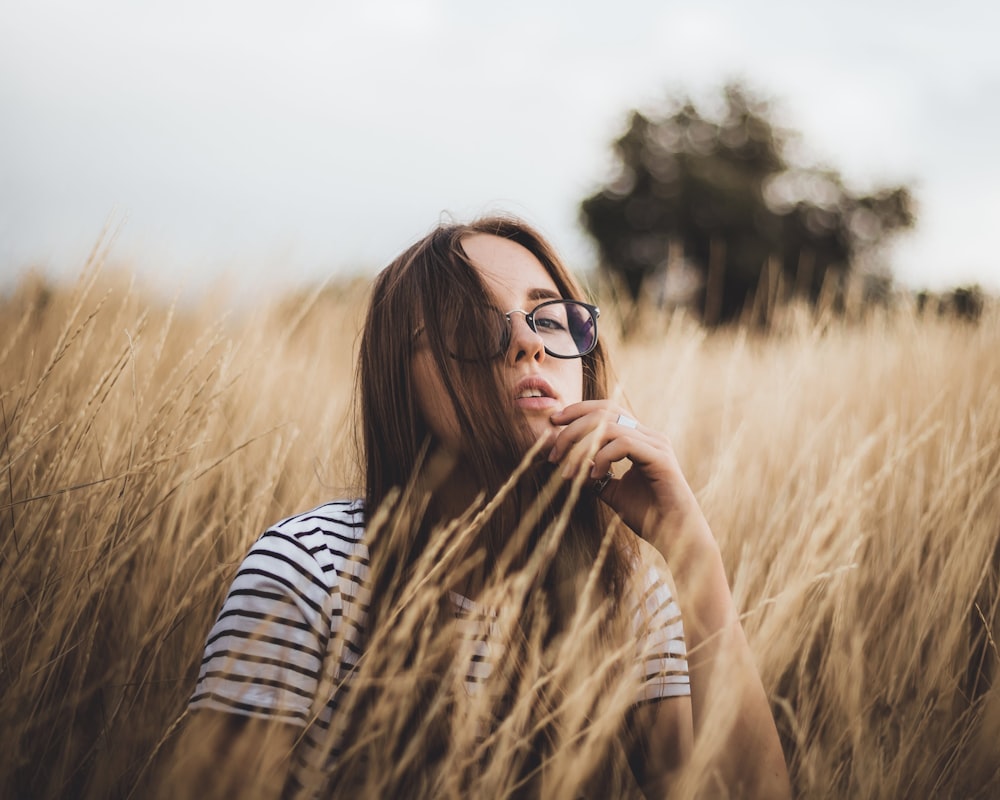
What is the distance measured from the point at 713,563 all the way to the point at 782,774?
1.26 ft

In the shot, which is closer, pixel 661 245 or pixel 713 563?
pixel 713 563

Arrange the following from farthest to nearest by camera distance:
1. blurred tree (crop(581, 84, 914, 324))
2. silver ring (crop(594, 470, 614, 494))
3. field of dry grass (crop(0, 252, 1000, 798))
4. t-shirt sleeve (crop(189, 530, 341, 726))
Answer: blurred tree (crop(581, 84, 914, 324)) < silver ring (crop(594, 470, 614, 494)) < field of dry grass (crop(0, 252, 1000, 798)) < t-shirt sleeve (crop(189, 530, 341, 726))

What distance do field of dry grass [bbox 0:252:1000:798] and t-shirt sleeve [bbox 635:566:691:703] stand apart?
0.57 ft

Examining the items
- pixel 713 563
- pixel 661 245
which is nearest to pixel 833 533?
pixel 713 563

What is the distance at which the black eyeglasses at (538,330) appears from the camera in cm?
137

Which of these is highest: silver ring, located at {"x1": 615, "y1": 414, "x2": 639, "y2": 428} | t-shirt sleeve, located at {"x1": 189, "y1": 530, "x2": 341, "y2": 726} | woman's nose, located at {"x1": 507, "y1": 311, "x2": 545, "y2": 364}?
woman's nose, located at {"x1": 507, "y1": 311, "x2": 545, "y2": 364}

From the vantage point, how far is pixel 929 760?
1.26 meters

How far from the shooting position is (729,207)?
18.9m

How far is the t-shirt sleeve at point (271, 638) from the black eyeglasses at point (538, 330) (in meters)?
0.52

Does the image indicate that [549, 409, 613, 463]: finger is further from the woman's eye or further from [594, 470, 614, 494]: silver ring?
the woman's eye

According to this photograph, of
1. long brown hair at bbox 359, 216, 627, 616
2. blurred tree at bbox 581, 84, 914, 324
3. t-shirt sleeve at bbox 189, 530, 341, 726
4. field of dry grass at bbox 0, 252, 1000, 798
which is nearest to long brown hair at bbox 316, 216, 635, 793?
long brown hair at bbox 359, 216, 627, 616

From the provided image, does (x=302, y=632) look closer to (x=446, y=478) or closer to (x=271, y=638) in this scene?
(x=271, y=638)

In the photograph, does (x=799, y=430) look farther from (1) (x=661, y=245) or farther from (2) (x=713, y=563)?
(1) (x=661, y=245)

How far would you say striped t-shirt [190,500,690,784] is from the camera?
0.99m
